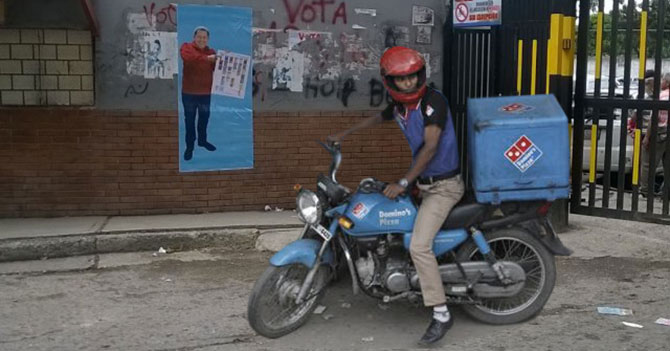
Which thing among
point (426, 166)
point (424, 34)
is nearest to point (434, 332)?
point (426, 166)

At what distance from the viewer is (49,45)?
7.35m

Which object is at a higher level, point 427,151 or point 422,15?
point 422,15

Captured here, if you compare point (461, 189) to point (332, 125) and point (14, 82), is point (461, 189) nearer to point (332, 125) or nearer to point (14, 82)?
point (332, 125)

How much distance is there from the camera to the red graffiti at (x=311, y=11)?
7.92 metres

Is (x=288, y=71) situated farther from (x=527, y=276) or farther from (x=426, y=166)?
(x=527, y=276)

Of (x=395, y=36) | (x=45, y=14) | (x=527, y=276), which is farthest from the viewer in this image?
(x=395, y=36)

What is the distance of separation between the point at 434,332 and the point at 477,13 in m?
4.33

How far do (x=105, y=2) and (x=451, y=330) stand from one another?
4.67 meters

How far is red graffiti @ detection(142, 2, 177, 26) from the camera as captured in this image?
296 inches

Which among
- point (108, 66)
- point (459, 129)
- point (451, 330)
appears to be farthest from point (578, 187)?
point (108, 66)

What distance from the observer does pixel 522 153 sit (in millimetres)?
4926

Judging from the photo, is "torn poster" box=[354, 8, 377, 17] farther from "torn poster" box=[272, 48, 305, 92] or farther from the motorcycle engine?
the motorcycle engine

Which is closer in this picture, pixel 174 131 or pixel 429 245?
pixel 429 245

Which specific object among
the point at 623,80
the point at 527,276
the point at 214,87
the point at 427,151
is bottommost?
the point at 527,276
